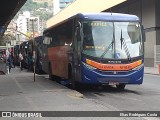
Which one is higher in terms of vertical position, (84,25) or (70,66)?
(84,25)

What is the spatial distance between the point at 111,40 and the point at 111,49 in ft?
1.18

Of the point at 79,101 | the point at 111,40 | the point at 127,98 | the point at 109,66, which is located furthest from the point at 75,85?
the point at 79,101

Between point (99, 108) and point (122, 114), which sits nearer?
point (122, 114)

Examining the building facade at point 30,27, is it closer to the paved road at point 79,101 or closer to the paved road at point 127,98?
the paved road at point 127,98

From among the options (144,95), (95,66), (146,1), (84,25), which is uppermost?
(146,1)

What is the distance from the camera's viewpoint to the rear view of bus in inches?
666

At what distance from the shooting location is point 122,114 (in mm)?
10930

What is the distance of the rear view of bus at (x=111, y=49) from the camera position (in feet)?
55.5

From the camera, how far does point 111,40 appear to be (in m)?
17.2

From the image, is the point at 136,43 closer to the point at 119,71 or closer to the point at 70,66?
the point at 119,71

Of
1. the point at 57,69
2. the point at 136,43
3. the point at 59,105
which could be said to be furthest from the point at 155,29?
the point at 59,105

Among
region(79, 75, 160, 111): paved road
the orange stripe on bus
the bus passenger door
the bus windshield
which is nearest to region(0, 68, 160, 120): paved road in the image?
region(79, 75, 160, 111): paved road

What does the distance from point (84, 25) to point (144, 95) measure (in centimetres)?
356

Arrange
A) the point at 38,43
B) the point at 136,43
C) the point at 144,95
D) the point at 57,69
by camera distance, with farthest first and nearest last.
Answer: the point at 38,43 < the point at 57,69 < the point at 136,43 < the point at 144,95
